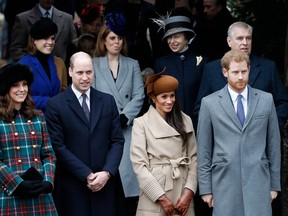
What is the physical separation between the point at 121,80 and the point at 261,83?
1574mm

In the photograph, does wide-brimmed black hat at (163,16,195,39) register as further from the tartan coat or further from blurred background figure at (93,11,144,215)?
the tartan coat

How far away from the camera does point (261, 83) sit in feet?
30.2

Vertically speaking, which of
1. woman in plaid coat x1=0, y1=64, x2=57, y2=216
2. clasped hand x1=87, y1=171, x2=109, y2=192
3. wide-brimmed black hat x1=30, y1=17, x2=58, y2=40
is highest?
wide-brimmed black hat x1=30, y1=17, x2=58, y2=40

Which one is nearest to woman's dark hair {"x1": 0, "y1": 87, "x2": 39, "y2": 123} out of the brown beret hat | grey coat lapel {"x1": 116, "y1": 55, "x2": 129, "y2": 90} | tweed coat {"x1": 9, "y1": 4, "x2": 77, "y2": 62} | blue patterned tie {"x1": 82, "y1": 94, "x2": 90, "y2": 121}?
blue patterned tie {"x1": 82, "y1": 94, "x2": 90, "y2": 121}

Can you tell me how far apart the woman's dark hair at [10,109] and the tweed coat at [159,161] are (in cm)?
112

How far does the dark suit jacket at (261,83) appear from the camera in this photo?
914 centimetres

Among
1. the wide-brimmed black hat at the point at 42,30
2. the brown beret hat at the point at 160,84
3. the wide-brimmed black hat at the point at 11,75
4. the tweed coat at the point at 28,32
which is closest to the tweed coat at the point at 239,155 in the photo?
the brown beret hat at the point at 160,84

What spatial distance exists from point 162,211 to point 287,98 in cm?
178

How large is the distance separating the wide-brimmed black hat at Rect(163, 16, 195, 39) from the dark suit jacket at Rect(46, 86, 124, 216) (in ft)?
5.07

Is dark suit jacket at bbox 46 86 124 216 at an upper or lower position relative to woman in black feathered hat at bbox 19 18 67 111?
lower

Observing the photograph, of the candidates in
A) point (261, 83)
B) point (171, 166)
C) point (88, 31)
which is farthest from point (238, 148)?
point (88, 31)

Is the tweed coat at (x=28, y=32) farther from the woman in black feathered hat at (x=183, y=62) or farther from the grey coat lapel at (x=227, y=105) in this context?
the grey coat lapel at (x=227, y=105)

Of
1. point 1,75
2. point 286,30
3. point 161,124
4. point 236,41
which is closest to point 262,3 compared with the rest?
point 286,30

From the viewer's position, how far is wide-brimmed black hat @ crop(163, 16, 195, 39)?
32.2 feet
